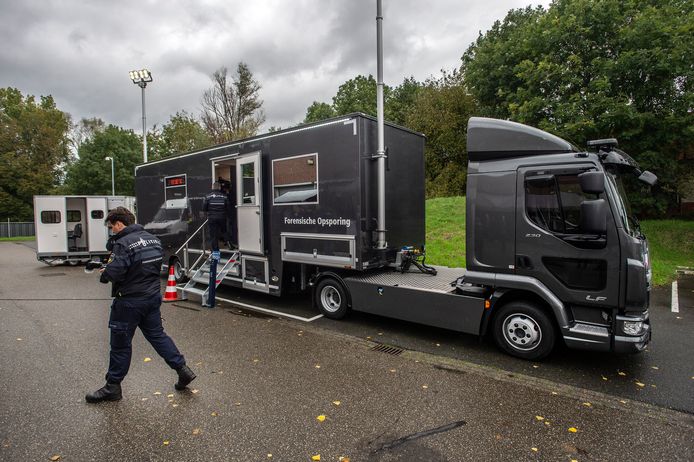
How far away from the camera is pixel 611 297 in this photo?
411cm

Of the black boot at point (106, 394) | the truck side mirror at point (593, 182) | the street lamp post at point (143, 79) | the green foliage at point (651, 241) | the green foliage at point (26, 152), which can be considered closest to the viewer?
the black boot at point (106, 394)

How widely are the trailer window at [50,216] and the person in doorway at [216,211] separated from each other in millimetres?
10331

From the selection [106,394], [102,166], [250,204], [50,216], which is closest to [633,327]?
[106,394]

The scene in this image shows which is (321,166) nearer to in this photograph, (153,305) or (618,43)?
(153,305)

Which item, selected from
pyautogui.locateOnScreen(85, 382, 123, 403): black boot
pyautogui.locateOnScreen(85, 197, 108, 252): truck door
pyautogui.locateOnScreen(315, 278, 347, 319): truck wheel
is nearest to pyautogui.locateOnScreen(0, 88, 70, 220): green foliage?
pyautogui.locateOnScreen(85, 197, 108, 252): truck door

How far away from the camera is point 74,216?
607 inches

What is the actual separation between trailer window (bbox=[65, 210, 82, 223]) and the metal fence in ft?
84.8

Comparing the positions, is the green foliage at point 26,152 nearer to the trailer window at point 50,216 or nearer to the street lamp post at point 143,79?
the street lamp post at point 143,79

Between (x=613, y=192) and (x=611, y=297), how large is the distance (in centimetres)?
112

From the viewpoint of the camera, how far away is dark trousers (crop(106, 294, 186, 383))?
12.1 feet

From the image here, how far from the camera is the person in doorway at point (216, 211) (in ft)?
25.9

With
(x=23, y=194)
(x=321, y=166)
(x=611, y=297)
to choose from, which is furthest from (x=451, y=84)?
(x=23, y=194)

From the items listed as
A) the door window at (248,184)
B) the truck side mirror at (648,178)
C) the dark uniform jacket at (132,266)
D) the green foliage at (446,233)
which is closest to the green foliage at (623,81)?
the green foliage at (446,233)

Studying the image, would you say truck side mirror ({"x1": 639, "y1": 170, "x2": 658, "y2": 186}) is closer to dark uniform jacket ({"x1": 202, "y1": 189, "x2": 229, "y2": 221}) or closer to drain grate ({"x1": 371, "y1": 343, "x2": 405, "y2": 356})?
drain grate ({"x1": 371, "y1": 343, "x2": 405, "y2": 356})
